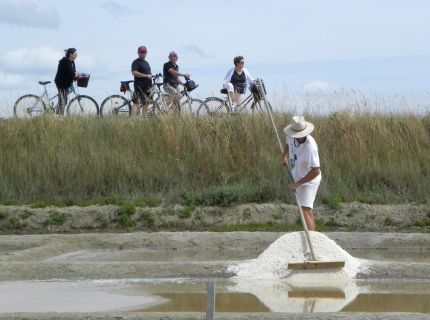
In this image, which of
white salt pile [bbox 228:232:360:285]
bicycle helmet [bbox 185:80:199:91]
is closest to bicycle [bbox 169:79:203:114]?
bicycle helmet [bbox 185:80:199:91]

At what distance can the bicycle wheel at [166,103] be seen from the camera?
57.6ft

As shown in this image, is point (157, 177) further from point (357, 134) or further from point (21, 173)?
point (357, 134)

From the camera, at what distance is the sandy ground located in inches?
410

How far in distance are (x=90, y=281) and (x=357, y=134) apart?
7584 mm

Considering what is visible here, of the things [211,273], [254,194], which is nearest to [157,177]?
[254,194]

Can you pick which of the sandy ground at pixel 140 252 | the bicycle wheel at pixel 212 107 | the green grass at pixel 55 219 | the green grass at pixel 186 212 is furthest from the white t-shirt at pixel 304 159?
the bicycle wheel at pixel 212 107

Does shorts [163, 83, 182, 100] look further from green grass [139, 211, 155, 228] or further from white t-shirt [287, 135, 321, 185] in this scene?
white t-shirt [287, 135, 321, 185]

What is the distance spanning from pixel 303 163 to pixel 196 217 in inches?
163

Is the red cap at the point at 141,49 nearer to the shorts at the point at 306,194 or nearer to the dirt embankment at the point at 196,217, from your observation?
the dirt embankment at the point at 196,217

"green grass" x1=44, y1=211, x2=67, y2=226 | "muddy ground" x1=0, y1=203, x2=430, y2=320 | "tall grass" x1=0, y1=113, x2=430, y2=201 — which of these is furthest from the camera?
"tall grass" x1=0, y1=113, x2=430, y2=201

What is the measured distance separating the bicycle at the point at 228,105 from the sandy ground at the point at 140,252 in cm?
472

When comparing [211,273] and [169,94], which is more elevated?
[169,94]

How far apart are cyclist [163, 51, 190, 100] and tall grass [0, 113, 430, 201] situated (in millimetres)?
884

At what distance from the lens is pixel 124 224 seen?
48.5 feet
